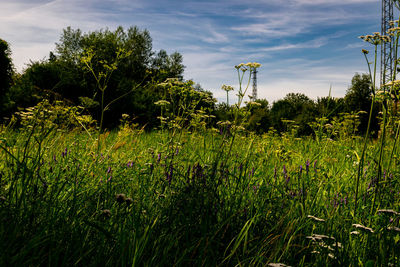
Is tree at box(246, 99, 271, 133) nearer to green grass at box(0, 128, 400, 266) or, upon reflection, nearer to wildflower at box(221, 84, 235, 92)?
wildflower at box(221, 84, 235, 92)

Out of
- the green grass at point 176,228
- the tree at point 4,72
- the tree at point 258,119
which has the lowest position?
the green grass at point 176,228

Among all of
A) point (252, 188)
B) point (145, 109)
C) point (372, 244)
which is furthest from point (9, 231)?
point (145, 109)

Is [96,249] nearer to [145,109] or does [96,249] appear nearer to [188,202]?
[188,202]

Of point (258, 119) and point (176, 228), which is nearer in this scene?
point (176, 228)

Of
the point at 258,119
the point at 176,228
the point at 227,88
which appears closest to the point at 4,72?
the point at 227,88

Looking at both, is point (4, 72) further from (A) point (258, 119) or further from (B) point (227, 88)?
(A) point (258, 119)

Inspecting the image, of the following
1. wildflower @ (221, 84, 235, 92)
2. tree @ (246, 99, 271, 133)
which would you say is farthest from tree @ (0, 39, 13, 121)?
wildflower @ (221, 84, 235, 92)

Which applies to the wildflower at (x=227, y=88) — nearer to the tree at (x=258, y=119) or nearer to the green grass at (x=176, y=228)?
the tree at (x=258, y=119)

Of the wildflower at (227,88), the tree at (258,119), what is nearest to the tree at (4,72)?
the tree at (258,119)

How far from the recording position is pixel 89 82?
12391 mm

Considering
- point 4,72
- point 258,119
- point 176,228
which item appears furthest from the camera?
point 258,119

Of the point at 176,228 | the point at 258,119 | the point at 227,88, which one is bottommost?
the point at 176,228

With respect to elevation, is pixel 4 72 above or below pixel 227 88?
above

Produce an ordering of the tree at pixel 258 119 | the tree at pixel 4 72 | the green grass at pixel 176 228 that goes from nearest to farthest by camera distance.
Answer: the green grass at pixel 176 228, the tree at pixel 258 119, the tree at pixel 4 72
